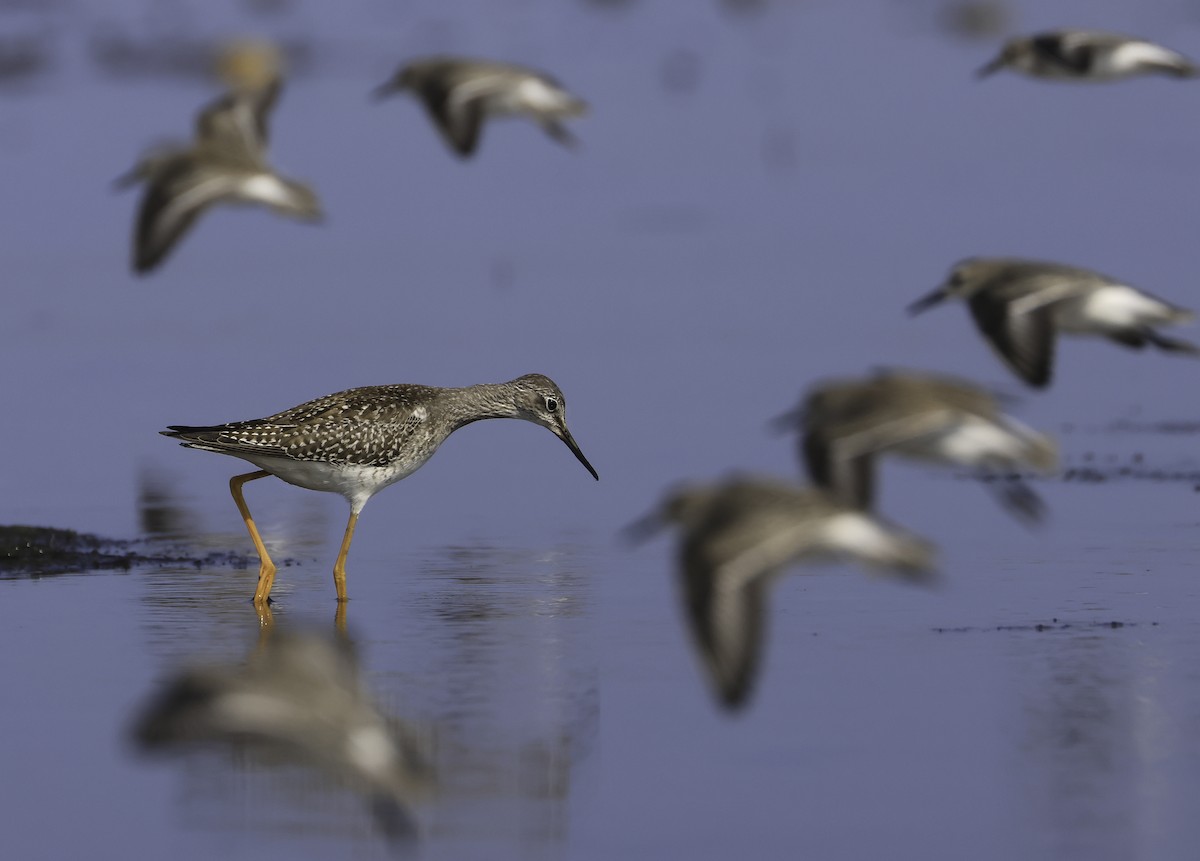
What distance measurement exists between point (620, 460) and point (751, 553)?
24.6 ft

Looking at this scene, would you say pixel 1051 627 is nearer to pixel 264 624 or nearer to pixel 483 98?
pixel 264 624

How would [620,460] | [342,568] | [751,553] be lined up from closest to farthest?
1. [751,553]
2. [342,568]
3. [620,460]

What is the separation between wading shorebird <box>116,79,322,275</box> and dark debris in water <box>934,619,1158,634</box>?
3480mm

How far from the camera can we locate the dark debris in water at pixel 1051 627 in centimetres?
1007

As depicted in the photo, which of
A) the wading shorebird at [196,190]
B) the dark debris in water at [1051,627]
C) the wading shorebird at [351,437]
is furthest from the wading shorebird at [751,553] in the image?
the wading shorebird at [351,437]

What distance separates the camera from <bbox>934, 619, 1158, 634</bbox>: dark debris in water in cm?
1007

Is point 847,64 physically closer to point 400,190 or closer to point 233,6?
point 400,190

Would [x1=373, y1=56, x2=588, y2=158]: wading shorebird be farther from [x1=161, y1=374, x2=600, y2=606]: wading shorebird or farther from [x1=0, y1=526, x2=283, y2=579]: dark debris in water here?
[x1=0, y1=526, x2=283, y2=579]: dark debris in water

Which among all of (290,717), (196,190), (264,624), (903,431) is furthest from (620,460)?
(290,717)

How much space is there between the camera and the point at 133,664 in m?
9.62

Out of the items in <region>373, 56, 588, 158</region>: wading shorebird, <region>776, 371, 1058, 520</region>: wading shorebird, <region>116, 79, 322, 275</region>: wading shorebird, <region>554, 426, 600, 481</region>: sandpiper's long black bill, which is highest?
<region>373, 56, 588, 158</region>: wading shorebird

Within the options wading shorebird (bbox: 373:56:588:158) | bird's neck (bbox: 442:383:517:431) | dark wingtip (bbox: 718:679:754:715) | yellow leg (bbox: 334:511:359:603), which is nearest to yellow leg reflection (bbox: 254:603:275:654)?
yellow leg (bbox: 334:511:359:603)

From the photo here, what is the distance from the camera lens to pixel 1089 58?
1155cm

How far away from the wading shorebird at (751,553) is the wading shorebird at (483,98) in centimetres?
460
